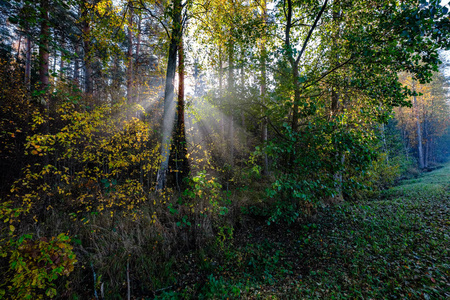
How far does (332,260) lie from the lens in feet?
13.0

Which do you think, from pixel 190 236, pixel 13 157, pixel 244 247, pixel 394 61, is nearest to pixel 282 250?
pixel 244 247

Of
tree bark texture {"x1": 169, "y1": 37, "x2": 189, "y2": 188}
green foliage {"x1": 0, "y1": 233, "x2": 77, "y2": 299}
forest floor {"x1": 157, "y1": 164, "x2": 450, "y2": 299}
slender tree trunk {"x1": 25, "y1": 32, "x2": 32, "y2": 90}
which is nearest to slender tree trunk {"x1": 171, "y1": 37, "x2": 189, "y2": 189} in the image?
tree bark texture {"x1": 169, "y1": 37, "x2": 189, "y2": 188}

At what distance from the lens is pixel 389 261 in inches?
142

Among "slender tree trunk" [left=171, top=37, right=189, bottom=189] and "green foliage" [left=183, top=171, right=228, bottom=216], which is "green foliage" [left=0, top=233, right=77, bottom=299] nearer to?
"green foliage" [left=183, top=171, right=228, bottom=216]

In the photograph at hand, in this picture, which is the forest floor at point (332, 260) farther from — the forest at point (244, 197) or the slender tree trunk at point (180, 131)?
the slender tree trunk at point (180, 131)

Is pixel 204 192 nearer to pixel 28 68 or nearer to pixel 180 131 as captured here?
pixel 180 131

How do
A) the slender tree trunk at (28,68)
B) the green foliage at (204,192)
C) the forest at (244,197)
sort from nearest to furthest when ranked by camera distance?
the forest at (244,197)
the green foliage at (204,192)
the slender tree trunk at (28,68)

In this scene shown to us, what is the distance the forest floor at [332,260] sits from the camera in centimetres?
310

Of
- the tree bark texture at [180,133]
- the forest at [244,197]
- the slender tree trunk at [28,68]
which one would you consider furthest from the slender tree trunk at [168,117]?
the slender tree trunk at [28,68]

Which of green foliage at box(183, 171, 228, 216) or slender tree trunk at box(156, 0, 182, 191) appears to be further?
slender tree trunk at box(156, 0, 182, 191)

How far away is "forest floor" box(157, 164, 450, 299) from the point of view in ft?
10.2

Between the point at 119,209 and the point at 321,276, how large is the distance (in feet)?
16.3

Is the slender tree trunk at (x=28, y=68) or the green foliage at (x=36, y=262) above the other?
the slender tree trunk at (x=28, y=68)

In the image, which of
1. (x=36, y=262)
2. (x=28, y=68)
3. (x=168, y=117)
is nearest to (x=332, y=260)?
(x=36, y=262)
